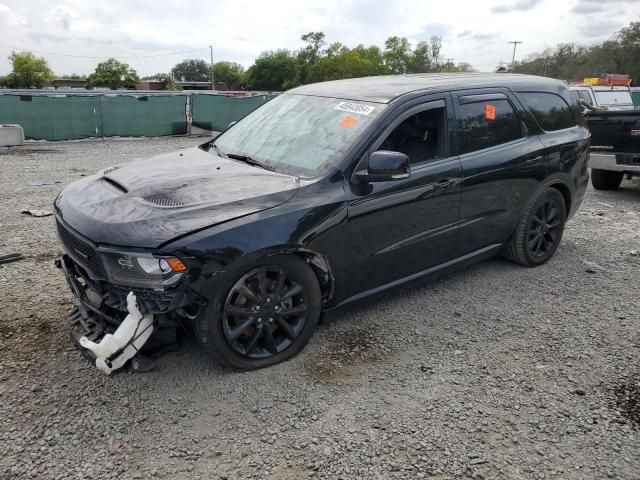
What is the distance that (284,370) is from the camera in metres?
3.21

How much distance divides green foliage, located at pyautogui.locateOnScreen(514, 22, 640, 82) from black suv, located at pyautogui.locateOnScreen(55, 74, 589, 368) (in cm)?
5777

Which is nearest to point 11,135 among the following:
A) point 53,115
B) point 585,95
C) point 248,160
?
point 53,115

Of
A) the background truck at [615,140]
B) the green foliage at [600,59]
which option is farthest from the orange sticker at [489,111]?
the green foliage at [600,59]

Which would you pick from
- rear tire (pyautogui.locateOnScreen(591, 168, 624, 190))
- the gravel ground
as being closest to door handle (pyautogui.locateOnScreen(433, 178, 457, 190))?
the gravel ground

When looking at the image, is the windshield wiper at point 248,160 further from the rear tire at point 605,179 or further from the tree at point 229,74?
the tree at point 229,74

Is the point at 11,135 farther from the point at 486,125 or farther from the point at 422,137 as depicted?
the point at 486,125

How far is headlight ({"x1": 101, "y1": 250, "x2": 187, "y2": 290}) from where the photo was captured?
269 centimetres

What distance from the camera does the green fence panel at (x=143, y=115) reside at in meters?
16.3

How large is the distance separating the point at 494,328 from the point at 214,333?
6.95ft

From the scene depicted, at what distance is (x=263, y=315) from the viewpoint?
3072 mm

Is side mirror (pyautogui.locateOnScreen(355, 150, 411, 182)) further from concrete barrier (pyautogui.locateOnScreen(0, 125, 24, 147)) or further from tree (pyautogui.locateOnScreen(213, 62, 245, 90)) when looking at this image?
tree (pyautogui.locateOnScreen(213, 62, 245, 90))

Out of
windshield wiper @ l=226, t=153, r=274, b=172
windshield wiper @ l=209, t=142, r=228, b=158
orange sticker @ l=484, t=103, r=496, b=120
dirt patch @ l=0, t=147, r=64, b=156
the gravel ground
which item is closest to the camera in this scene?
the gravel ground

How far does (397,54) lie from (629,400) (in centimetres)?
10527

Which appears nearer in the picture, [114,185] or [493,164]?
[114,185]
